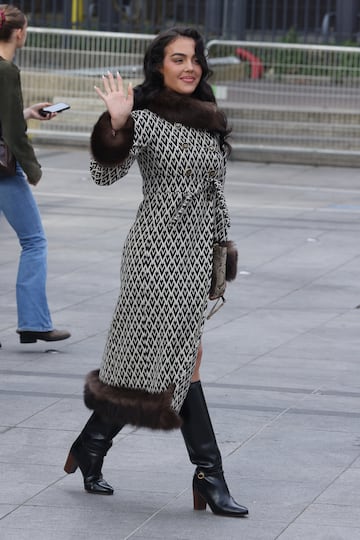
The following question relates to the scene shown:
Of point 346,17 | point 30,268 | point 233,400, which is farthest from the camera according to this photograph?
point 346,17

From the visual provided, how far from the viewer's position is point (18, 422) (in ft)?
19.3

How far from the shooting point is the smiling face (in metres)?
4.74

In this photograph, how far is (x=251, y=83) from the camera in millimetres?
17953

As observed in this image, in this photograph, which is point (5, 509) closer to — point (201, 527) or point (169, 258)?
point (201, 527)

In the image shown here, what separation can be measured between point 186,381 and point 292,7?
15.4 m

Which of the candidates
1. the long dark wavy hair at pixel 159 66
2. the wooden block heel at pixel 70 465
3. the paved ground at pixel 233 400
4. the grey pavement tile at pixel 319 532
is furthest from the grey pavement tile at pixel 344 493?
the long dark wavy hair at pixel 159 66

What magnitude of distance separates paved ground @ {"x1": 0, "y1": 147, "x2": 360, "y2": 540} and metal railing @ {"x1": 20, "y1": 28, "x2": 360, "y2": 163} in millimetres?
5675

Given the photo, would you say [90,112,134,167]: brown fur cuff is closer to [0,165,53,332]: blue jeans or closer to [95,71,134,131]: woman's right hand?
[95,71,134,131]: woman's right hand

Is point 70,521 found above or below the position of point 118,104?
below

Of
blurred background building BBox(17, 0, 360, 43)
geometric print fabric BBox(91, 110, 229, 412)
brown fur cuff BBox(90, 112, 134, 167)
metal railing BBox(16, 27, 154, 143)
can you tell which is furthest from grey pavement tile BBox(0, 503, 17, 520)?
blurred background building BBox(17, 0, 360, 43)

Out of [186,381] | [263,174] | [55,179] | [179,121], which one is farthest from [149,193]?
[263,174]

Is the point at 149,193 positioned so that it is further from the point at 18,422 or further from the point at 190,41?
the point at 18,422

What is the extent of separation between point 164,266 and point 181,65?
0.70 metres

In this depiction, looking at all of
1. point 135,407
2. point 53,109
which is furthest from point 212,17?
point 135,407
